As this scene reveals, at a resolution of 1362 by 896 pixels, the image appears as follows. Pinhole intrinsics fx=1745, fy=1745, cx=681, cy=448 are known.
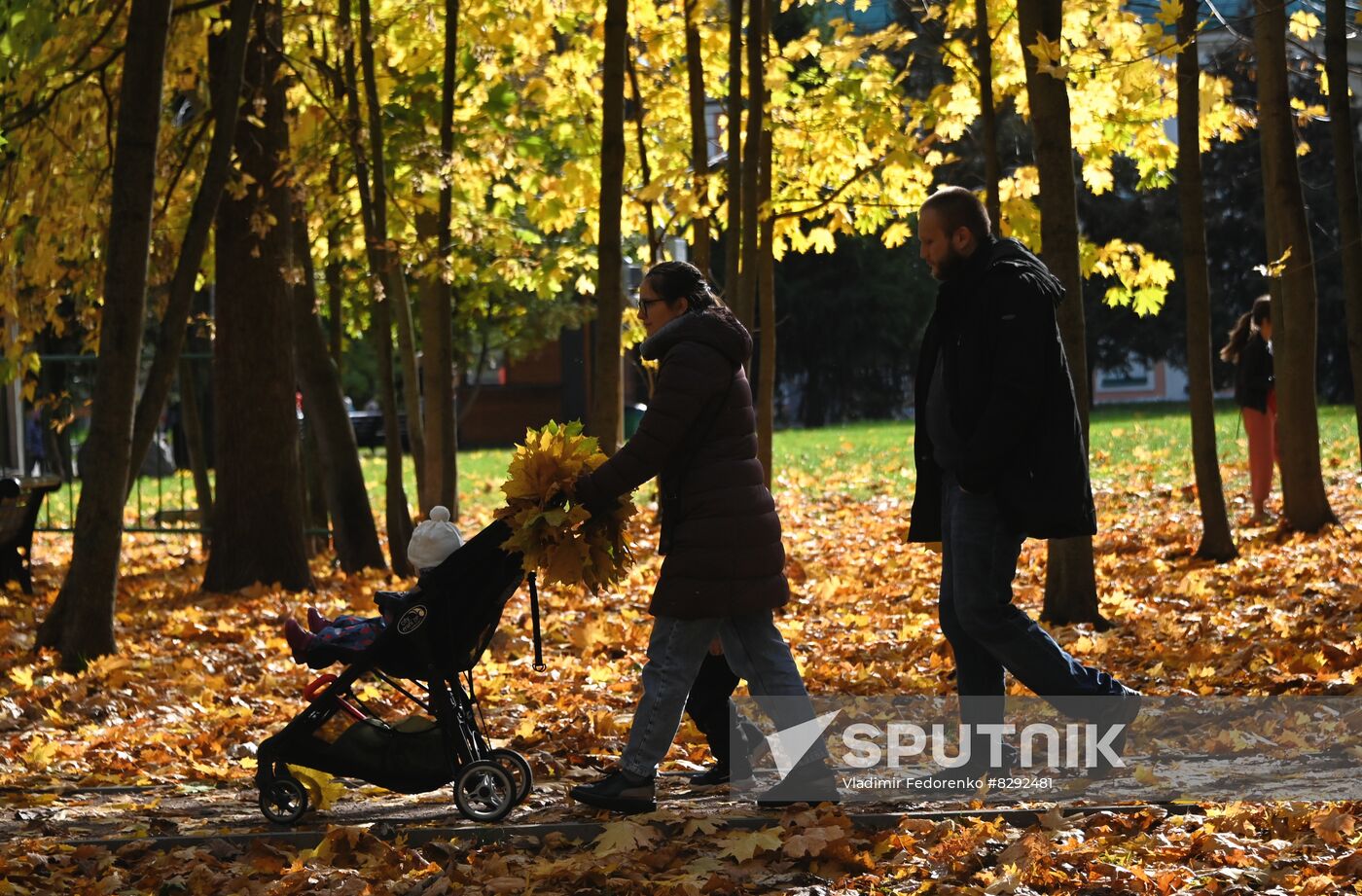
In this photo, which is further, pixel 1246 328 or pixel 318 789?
pixel 1246 328

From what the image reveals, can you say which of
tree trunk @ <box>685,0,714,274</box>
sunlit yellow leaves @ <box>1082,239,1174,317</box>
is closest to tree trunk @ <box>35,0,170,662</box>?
tree trunk @ <box>685,0,714,274</box>

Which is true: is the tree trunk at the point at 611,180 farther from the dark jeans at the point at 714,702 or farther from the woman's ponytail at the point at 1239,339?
the woman's ponytail at the point at 1239,339

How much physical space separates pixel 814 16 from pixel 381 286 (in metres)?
36.9

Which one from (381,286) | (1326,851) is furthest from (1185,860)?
(381,286)

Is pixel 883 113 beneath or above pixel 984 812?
above

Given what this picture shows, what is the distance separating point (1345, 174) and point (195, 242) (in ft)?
24.1

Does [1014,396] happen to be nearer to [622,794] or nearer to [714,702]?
[714,702]

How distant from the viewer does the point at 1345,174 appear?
1153cm

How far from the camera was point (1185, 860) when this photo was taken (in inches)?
196

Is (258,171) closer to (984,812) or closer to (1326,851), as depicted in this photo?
(984,812)

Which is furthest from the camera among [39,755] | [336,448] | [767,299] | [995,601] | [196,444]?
[196,444]

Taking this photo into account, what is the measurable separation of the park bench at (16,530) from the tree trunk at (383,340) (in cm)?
278

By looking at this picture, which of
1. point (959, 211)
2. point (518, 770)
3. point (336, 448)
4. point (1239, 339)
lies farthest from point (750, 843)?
point (1239, 339)

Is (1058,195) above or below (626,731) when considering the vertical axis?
above
